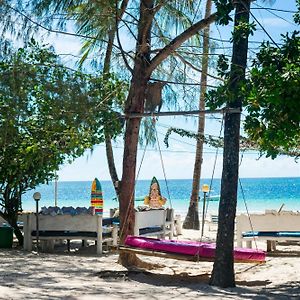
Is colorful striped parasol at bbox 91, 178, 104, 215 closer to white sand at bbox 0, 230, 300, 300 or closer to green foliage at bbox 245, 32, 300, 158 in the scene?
white sand at bbox 0, 230, 300, 300

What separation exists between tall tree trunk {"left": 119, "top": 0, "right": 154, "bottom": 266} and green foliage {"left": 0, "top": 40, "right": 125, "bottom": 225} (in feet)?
1.13

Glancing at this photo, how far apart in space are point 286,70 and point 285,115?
455 mm

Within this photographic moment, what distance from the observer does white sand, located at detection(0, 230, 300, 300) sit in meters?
6.76

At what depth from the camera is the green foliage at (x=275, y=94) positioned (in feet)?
20.2

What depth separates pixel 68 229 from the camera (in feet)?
36.3

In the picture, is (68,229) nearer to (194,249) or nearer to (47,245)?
(47,245)

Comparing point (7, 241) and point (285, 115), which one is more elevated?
point (285, 115)

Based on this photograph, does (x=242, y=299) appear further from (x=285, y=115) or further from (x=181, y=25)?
(x=181, y=25)

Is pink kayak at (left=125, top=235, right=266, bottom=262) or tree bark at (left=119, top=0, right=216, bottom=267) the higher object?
tree bark at (left=119, top=0, right=216, bottom=267)

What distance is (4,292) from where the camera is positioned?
21.5ft

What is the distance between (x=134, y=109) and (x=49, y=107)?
1.51 meters

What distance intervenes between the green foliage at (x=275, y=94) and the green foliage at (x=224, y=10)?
19.6 inches

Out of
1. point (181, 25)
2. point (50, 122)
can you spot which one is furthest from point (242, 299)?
point (181, 25)

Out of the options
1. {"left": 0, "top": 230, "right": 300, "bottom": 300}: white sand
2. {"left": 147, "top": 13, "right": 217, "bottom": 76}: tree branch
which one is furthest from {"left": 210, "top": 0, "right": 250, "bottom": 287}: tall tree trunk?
{"left": 147, "top": 13, "right": 217, "bottom": 76}: tree branch
